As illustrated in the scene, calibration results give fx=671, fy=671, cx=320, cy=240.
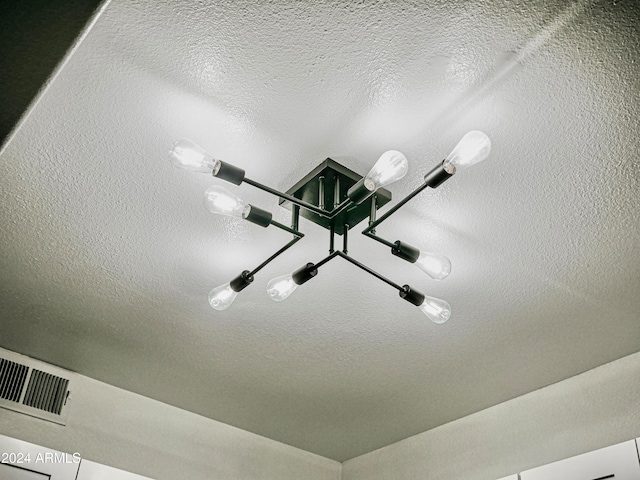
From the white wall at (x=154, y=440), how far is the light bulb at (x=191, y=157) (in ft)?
5.87

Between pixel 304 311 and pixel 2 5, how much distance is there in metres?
1.72

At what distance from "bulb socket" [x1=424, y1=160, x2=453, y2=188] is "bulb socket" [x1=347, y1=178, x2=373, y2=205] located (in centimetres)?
16

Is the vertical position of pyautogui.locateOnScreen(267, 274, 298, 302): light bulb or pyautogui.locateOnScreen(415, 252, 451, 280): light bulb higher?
pyautogui.locateOnScreen(415, 252, 451, 280): light bulb

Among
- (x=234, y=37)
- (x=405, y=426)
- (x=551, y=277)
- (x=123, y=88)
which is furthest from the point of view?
(x=405, y=426)

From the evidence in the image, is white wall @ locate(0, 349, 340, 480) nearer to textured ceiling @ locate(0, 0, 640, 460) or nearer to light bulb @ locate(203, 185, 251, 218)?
textured ceiling @ locate(0, 0, 640, 460)

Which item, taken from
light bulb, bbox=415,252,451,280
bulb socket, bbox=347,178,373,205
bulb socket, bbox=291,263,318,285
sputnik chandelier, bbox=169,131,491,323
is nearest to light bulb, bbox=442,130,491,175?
sputnik chandelier, bbox=169,131,491,323

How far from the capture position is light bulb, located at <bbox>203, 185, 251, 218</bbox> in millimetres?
1819

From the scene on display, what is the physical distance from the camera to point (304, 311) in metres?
2.67

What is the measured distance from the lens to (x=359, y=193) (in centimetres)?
184

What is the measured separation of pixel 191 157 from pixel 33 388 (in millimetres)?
1815

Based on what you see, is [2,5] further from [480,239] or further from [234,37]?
[480,239]

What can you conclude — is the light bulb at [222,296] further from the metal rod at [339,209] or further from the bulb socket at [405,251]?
the bulb socket at [405,251]

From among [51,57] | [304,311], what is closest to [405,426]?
[304,311]

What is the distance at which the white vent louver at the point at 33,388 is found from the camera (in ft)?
9.58
